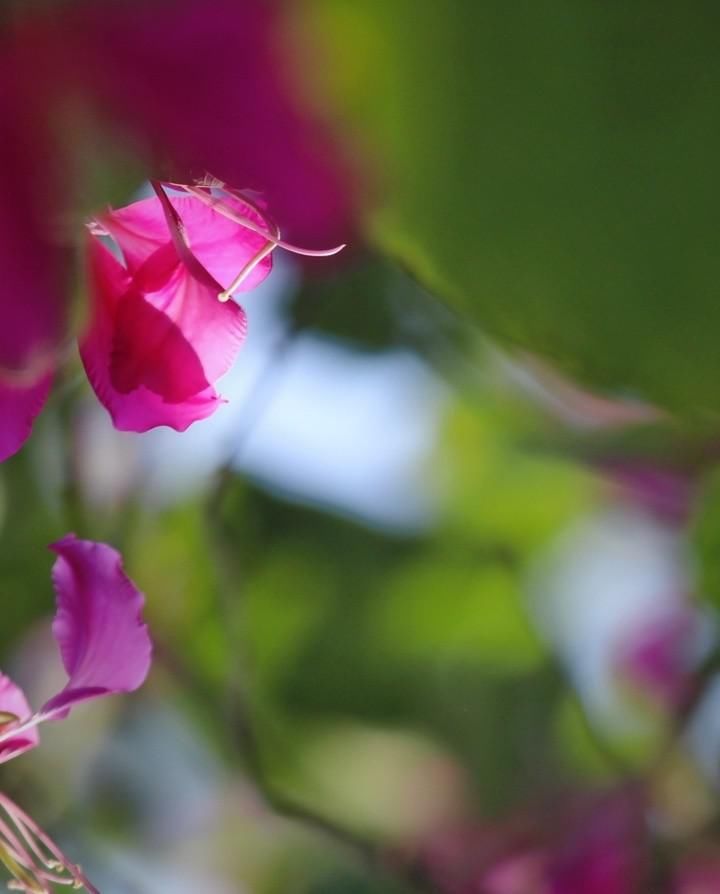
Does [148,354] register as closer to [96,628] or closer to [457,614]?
[96,628]

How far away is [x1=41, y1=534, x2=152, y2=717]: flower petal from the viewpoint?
128mm

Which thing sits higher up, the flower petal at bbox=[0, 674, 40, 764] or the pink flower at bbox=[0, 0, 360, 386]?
the pink flower at bbox=[0, 0, 360, 386]

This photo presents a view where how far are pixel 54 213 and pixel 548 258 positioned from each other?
21mm

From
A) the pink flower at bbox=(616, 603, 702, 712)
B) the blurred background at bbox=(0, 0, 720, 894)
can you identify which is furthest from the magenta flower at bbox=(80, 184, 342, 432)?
the pink flower at bbox=(616, 603, 702, 712)

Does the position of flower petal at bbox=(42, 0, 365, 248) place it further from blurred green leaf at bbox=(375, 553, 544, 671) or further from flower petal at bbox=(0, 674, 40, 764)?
blurred green leaf at bbox=(375, 553, 544, 671)

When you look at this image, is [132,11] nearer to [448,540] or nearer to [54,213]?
[54,213]

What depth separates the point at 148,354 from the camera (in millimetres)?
109

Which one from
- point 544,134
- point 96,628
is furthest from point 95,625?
point 544,134

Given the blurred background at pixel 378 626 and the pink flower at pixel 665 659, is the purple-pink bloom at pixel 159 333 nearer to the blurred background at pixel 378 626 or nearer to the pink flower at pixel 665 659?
the blurred background at pixel 378 626

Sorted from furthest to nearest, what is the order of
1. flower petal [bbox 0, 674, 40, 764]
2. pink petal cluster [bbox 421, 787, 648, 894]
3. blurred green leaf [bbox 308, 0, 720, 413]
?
pink petal cluster [bbox 421, 787, 648, 894] → flower petal [bbox 0, 674, 40, 764] → blurred green leaf [bbox 308, 0, 720, 413]

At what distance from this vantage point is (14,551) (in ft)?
1.00

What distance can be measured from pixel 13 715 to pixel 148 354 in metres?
0.06

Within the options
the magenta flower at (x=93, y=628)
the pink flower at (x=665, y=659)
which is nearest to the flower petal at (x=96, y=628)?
the magenta flower at (x=93, y=628)

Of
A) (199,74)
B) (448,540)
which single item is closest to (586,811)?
(448,540)
